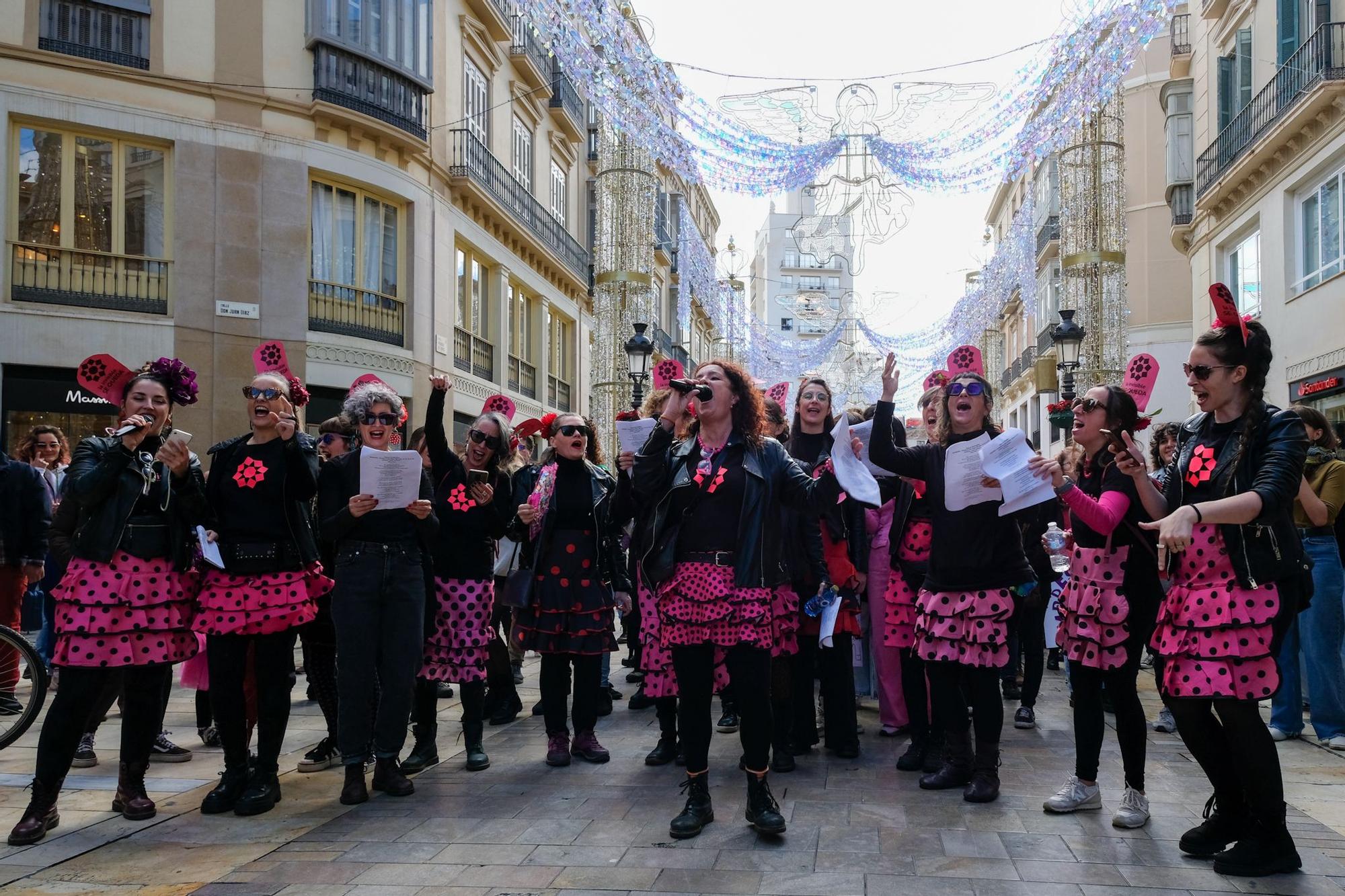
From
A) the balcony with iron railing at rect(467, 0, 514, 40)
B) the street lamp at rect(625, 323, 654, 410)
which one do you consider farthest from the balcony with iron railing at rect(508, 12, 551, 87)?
the street lamp at rect(625, 323, 654, 410)

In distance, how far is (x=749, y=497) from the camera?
4.68m

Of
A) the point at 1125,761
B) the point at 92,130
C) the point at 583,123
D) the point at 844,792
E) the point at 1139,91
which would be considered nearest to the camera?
the point at 1125,761

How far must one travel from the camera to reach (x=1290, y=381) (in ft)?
55.0

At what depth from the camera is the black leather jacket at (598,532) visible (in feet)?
20.0

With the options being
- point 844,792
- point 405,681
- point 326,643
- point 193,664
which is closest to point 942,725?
point 844,792

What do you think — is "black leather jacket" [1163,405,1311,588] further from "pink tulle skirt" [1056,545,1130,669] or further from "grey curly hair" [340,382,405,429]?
"grey curly hair" [340,382,405,429]

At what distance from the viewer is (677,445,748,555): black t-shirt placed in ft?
15.3

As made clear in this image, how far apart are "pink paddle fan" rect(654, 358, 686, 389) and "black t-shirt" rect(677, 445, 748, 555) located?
1.36 m

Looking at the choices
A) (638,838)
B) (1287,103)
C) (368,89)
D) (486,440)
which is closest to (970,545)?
(638,838)

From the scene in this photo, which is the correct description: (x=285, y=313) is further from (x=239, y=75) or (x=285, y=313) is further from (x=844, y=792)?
(x=844, y=792)

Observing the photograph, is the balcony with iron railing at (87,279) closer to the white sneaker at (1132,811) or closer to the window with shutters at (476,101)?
the window with shutters at (476,101)

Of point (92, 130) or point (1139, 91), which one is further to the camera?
point (1139, 91)

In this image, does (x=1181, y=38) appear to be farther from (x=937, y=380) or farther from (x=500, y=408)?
(x=500, y=408)

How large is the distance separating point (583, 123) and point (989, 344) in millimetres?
12711
